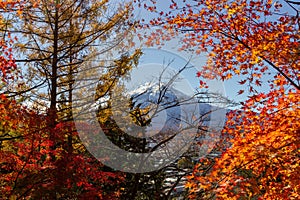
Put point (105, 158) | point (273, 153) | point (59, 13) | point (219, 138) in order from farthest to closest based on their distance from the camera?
point (219, 138), point (105, 158), point (59, 13), point (273, 153)

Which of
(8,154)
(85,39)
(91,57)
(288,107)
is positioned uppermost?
(85,39)

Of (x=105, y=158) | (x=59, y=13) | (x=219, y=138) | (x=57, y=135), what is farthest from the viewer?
(x=219, y=138)

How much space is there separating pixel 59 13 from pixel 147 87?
122 inches

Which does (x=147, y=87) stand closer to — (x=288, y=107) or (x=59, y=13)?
(x=59, y=13)

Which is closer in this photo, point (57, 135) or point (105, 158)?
point (57, 135)

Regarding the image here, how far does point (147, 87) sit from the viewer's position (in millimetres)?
8062

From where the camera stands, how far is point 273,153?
4961mm

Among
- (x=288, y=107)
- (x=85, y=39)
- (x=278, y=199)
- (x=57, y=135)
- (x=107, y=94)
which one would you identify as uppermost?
(x=85, y=39)

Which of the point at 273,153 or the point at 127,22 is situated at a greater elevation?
the point at 127,22

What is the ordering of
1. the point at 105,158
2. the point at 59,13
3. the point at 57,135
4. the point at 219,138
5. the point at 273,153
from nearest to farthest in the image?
1. the point at 273,153
2. the point at 57,135
3. the point at 59,13
4. the point at 105,158
5. the point at 219,138

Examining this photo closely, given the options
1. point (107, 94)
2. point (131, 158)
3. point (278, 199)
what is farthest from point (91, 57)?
point (278, 199)

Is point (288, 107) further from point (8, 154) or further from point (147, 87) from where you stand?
point (8, 154)

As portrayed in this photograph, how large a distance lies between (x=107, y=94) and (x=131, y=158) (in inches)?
113

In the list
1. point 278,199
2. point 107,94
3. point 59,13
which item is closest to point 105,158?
point 107,94
